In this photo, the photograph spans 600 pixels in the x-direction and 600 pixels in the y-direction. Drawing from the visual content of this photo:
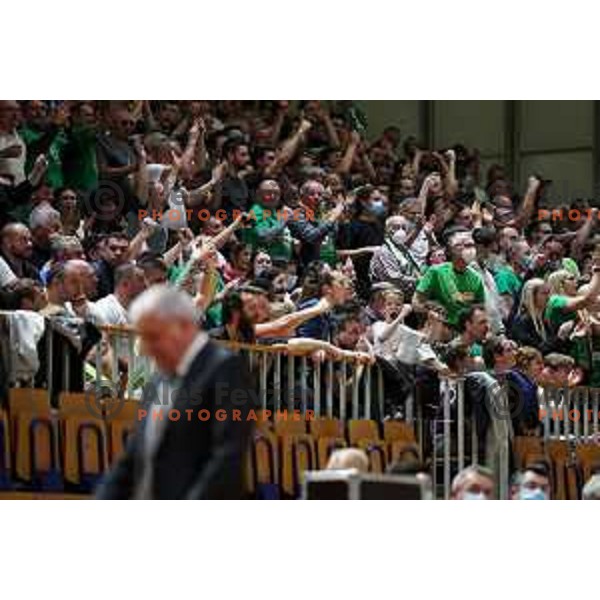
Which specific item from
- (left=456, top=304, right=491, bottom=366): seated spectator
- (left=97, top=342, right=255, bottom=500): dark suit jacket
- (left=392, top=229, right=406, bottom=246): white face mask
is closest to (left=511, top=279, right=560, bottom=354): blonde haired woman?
(left=456, top=304, right=491, bottom=366): seated spectator

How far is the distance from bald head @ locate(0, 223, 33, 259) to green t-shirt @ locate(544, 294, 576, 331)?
3296 mm

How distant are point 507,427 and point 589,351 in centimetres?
108

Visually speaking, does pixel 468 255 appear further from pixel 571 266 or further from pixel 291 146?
pixel 291 146

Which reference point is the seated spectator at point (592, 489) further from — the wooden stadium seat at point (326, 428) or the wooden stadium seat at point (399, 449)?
the wooden stadium seat at point (326, 428)

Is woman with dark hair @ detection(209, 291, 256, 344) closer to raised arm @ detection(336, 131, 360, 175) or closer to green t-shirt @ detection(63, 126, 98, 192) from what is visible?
green t-shirt @ detection(63, 126, 98, 192)

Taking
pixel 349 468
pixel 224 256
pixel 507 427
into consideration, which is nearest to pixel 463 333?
pixel 507 427

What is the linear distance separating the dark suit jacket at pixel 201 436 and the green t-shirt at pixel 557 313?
5.02 meters

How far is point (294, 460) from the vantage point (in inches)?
431

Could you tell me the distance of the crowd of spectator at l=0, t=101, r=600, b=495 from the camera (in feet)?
36.6

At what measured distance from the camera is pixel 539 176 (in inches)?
552

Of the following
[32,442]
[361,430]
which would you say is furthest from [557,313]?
[32,442]

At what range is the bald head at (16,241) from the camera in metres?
11.0

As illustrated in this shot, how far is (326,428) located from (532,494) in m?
1.11

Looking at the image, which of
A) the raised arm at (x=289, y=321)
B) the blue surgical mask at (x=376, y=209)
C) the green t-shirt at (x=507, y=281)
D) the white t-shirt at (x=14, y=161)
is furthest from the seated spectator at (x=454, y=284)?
the white t-shirt at (x=14, y=161)
